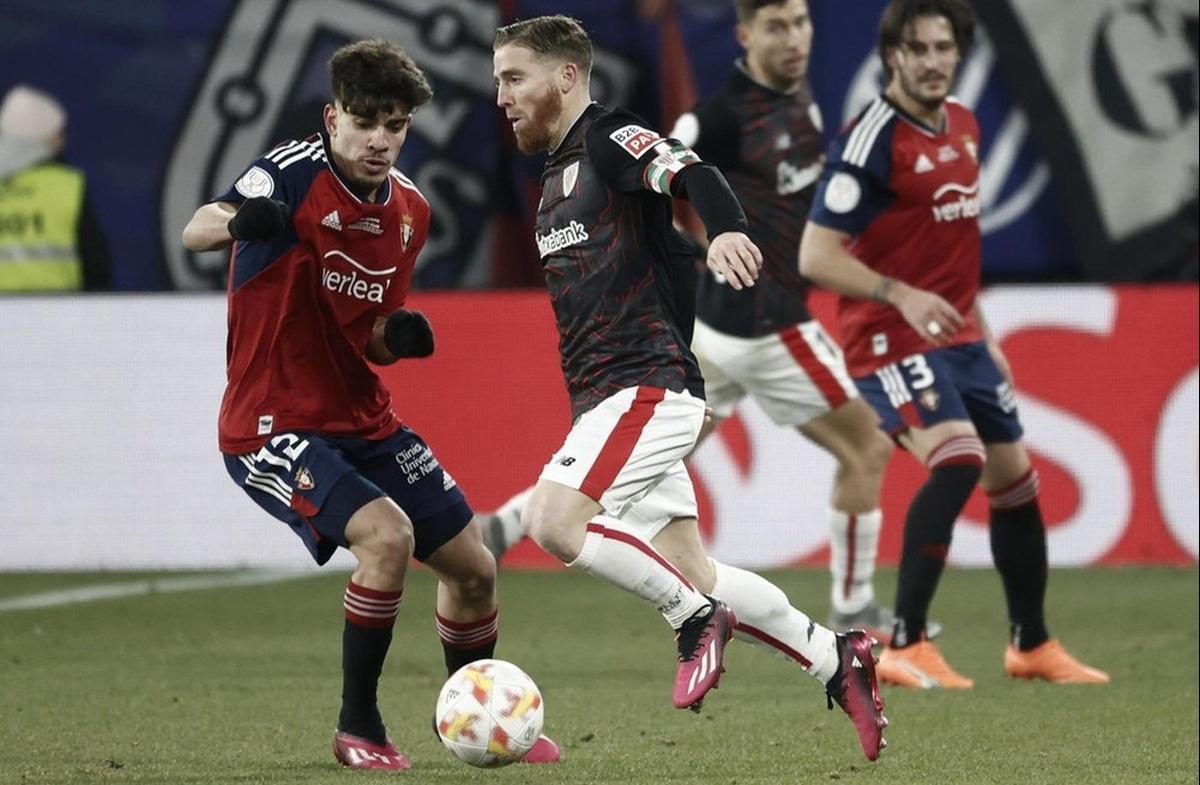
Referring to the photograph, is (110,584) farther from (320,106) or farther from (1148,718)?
(1148,718)

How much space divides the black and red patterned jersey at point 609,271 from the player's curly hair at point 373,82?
1.38 ft

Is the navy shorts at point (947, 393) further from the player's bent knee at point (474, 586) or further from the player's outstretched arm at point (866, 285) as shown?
the player's bent knee at point (474, 586)

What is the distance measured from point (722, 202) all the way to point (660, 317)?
0.46 metres

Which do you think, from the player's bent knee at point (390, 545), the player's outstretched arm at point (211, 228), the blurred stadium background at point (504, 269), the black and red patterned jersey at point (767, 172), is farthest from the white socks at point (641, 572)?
the blurred stadium background at point (504, 269)

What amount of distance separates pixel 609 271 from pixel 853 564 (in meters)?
3.14

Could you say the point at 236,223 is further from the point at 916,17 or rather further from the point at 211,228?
the point at 916,17

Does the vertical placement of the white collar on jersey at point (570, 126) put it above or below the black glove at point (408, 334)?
above

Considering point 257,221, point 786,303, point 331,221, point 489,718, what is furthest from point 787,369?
point 257,221

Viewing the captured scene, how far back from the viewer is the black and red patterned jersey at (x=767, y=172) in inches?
337

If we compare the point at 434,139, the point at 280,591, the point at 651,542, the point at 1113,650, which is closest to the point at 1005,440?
the point at 1113,650

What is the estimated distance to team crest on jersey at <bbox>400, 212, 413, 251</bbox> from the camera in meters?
6.08

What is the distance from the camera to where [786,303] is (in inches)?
341

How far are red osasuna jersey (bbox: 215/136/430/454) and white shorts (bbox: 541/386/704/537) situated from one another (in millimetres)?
680

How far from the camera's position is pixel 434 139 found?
1286cm
